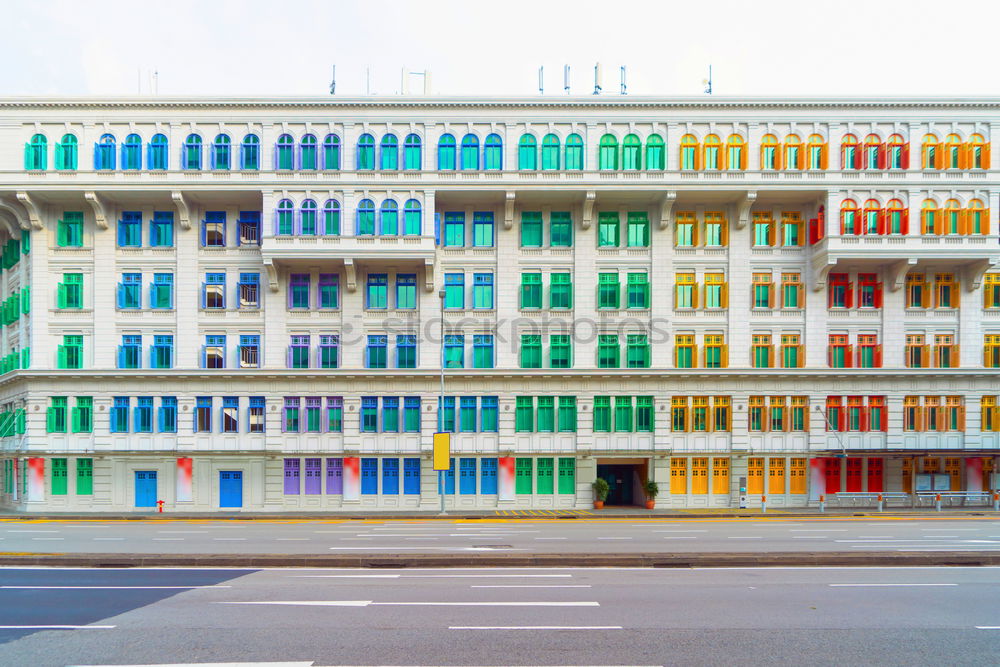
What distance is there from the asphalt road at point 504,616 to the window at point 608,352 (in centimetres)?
1919

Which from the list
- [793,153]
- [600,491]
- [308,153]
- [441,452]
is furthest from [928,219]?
[308,153]

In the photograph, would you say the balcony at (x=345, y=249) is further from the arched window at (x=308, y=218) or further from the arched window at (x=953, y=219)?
the arched window at (x=953, y=219)

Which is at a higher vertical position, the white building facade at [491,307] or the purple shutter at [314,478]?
the white building facade at [491,307]

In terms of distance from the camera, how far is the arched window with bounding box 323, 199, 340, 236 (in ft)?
113

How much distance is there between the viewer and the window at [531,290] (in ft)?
116

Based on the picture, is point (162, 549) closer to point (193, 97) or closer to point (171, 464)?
point (171, 464)

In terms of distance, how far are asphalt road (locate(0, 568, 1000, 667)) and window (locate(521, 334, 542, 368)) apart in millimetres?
19041

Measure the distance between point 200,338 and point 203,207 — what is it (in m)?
6.76

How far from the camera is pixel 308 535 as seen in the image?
80.4ft

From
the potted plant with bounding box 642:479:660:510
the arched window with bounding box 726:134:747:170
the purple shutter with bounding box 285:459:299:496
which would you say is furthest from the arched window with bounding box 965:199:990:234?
the purple shutter with bounding box 285:459:299:496

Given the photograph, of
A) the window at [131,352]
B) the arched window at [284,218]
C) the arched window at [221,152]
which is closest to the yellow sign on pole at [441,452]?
the arched window at [284,218]

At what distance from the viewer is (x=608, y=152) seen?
35.0 m

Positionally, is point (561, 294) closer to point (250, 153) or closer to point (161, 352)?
point (250, 153)

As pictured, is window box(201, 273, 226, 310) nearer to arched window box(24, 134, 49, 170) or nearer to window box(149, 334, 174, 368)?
window box(149, 334, 174, 368)
